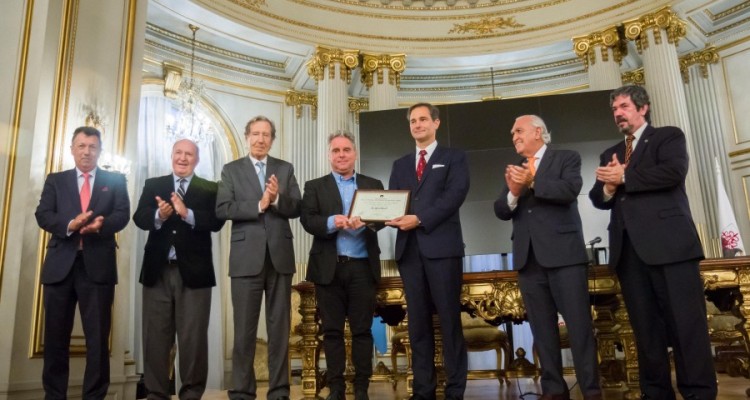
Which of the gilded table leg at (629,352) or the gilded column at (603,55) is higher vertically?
the gilded column at (603,55)

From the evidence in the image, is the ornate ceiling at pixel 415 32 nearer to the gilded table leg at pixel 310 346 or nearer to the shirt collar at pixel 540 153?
the gilded table leg at pixel 310 346

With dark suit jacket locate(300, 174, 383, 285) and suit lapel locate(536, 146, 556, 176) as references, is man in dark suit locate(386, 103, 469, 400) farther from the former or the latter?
suit lapel locate(536, 146, 556, 176)

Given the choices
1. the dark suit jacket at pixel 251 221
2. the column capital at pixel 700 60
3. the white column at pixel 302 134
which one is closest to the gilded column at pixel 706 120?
the column capital at pixel 700 60

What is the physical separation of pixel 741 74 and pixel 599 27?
2.13 metres

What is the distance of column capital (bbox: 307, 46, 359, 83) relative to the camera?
8.30 meters

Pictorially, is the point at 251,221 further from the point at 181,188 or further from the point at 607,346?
the point at 607,346

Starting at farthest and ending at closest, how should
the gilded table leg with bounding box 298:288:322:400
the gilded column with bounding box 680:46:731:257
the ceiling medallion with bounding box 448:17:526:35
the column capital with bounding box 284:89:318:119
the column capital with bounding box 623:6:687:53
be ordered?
the column capital with bounding box 284:89:318:119
the ceiling medallion with bounding box 448:17:526:35
the gilded column with bounding box 680:46:731:257
the column capital with bounding box 623:6:687:53
the gilded table leg with bounding box 298:288:322:400

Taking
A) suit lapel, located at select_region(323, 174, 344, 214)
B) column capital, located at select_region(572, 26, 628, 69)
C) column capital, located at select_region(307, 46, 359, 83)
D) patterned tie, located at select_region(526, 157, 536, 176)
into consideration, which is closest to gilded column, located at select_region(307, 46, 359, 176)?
column capital, located at select_region(307, 46, 359, 83)

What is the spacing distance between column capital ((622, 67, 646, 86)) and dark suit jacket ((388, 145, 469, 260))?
A: 271 inches

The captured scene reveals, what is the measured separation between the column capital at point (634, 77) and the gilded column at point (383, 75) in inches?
132

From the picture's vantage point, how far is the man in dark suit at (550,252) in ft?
9.05

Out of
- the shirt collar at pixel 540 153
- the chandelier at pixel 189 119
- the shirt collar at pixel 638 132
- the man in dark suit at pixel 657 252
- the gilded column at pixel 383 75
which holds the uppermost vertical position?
the gilded column at pixel 383 75

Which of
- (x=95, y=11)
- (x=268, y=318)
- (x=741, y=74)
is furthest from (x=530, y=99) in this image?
(x=268, y=318)

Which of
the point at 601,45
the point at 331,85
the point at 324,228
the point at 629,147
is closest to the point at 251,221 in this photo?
the point at 324,228
